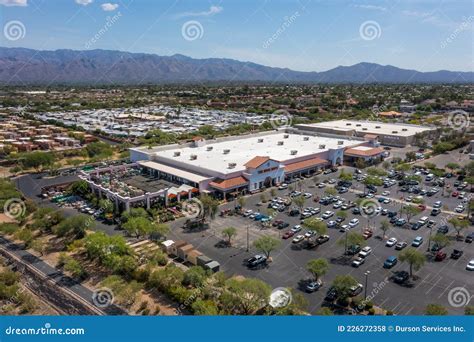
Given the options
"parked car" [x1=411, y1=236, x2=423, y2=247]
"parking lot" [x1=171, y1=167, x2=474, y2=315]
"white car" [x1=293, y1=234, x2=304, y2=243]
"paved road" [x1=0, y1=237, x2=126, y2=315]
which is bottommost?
"paved road" [x1=0, y1=237, x2=126, y2=315]

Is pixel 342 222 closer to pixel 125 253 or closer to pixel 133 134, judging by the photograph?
pixel 125 253

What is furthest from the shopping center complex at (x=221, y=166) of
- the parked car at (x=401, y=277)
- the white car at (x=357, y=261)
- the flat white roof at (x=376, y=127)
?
the parked car at (x=401, y=277)

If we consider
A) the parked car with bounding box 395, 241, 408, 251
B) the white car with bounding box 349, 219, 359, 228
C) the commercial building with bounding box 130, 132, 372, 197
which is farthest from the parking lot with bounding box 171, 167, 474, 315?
the commercial building with bounding box 130, 132, 372, 197

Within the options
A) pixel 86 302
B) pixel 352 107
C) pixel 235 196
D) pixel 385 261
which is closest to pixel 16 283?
pixel 86 302

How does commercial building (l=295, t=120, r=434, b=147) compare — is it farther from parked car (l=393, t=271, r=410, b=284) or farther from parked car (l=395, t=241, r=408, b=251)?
parked car (l=393, t=271, r=410, b=284)

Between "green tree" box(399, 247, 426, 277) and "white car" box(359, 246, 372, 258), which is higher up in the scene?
"green tree" box(399, 247, 426, 277)

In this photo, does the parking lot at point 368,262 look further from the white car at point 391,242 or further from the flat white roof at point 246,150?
the flat white roof at point 246,150

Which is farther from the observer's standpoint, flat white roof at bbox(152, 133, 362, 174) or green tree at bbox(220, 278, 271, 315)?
flat white roof at bbox(152, 133, 362, 174)

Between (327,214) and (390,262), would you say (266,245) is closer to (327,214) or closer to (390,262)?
(390,262)
